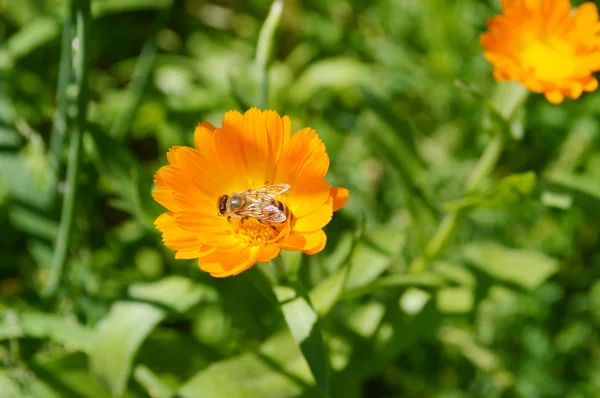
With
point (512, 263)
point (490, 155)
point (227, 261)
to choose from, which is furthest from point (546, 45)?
point (227, 261)

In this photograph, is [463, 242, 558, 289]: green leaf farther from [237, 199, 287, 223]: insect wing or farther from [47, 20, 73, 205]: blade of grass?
[47, 20, 73, 205]: blade of grass

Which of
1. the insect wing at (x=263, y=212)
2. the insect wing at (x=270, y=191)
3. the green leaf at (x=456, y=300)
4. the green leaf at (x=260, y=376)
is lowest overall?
the green leaf at (x=456, y=300)

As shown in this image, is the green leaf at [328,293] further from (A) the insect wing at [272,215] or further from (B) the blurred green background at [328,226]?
(A) the insect wing at [272,215]

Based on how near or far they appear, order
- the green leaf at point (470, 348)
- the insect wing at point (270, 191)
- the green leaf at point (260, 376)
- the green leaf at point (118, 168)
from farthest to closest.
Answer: the green leaf at point (470, 348)
the green leaf at point (118, 168)
the green leaf at point (260, 376)
the insect wing at point (270, 191)

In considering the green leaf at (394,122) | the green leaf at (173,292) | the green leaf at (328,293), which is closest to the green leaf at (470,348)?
the green leaf at (394,122)

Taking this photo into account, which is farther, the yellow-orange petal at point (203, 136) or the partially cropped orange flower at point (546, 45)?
the partially cropped orange flower at point (546, 45)

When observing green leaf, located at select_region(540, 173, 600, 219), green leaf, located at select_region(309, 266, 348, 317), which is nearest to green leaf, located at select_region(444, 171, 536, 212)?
green leaf, located at select_region(540, 173, 600, 219)

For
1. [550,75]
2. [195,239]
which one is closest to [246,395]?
[195,239]
